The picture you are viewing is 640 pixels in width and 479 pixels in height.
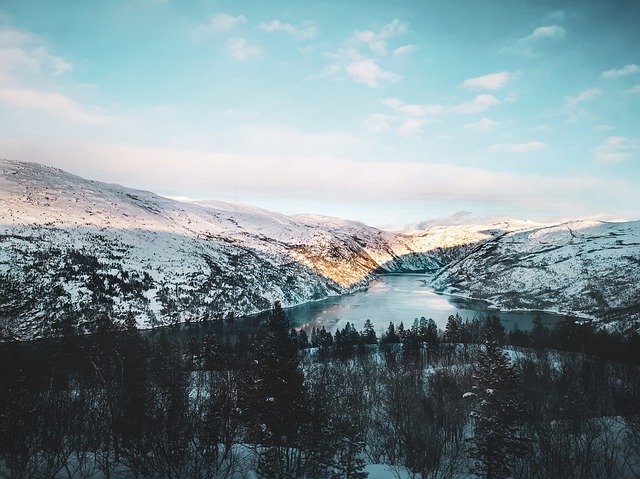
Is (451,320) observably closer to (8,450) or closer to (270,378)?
(270,378)

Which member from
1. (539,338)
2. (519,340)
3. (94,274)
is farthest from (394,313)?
(94,274)

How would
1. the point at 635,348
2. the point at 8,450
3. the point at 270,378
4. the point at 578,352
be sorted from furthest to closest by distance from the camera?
1. the point at 578,352
2. the point at 635,348
3. the point at 270,378
4. the point at 8,450

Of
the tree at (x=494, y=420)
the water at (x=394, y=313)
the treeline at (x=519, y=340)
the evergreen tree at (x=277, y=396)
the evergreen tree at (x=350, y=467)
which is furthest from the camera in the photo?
the water at (x=394, y=313)

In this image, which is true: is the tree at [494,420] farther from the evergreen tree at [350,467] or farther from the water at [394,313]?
the water at [394,313]

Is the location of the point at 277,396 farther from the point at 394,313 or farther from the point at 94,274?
the point at 94,274

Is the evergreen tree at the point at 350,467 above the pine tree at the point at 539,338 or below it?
above

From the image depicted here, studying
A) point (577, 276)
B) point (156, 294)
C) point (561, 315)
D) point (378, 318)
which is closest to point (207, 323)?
point (156, 294)

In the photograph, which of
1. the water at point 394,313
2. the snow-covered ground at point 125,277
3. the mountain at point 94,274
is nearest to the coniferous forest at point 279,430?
the mountain at point 94,274

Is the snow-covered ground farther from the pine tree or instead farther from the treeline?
the pine tree
